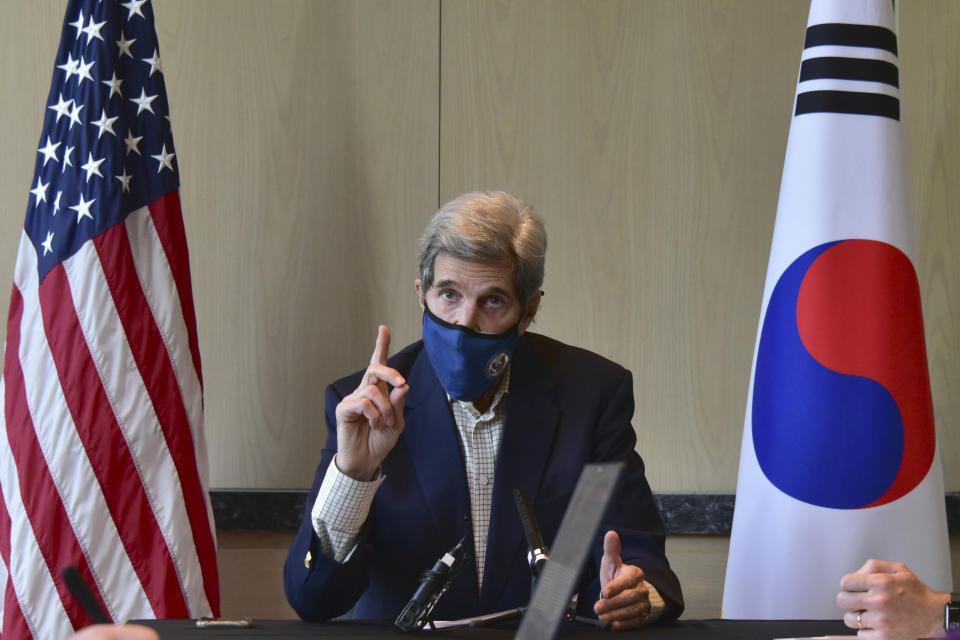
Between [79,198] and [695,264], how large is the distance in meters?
1.73

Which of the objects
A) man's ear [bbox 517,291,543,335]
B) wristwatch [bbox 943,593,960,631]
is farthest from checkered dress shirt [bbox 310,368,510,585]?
wristwatch [bbox 943,593,960,631]

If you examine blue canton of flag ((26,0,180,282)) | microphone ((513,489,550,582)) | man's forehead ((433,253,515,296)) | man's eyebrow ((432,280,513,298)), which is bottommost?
microphone ((513,489,550,582))

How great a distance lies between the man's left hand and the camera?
1.48 m

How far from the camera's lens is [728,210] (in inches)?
112

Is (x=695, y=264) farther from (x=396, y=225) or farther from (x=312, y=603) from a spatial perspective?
(x=312, y=603)

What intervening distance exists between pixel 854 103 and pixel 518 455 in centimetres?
120

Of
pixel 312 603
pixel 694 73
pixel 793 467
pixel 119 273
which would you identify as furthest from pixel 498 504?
pixel 694 73

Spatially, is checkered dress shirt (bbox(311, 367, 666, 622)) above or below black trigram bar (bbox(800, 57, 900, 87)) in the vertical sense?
below

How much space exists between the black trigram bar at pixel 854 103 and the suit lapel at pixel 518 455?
937mm

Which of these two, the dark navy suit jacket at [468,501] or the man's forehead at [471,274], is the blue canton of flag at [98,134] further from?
the man's forehead at [471,274]

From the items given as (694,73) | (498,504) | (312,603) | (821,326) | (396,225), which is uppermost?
(694,73)

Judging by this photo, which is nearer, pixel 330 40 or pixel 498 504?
pixel 498 504

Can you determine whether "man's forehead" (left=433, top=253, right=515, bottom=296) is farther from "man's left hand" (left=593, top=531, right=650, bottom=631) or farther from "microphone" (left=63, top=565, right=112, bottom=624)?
"microphone" (left=63, top=565, right=112, bottom=624)

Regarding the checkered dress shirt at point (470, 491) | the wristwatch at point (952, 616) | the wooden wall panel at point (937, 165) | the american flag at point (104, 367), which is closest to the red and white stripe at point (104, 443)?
the american flag at point (104, 367)
